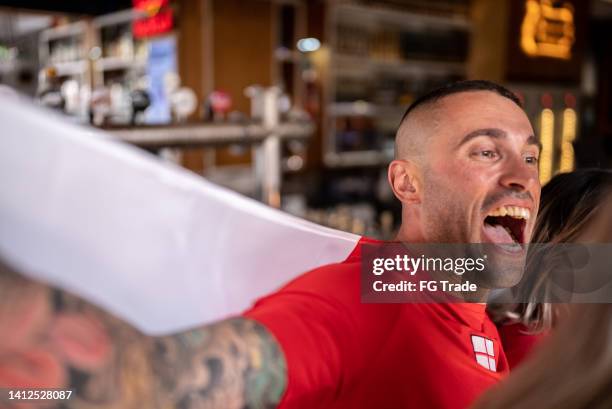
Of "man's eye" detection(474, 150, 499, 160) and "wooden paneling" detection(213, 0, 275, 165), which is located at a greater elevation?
"wooden paneling" detection(213, 0, 275, 165)

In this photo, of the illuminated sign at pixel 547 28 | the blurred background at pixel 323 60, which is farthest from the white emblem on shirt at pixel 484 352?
the illuminated sign at pixel 547 28

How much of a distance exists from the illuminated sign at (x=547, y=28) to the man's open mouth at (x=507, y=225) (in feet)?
9.08

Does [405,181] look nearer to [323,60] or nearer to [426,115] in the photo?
[426,115]

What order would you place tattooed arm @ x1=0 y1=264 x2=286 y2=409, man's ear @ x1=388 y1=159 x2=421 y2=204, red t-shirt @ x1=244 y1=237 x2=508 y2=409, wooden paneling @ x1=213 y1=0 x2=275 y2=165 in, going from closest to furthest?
tattooed arm @ x1=0 y1=264 x2=286 y2=409 < red t-shirt @ x1=244 y1=237 x2=508 y2=409 < man's ear @ x1=388 y1=159 x2=421 y2=204 < wooden paneling @ x1=213 y1=0 x2=275 y2=165

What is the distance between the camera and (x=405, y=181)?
0.52 meters

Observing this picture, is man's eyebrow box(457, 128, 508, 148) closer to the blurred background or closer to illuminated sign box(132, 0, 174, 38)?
the blurred background

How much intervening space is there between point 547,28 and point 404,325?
2.91m

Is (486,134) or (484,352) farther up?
(486,134)

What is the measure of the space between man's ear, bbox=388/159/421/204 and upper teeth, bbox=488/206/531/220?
0.07m

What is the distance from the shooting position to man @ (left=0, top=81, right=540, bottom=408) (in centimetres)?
35

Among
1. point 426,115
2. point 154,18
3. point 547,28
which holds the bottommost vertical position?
point 426,115

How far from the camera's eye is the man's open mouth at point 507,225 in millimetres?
492

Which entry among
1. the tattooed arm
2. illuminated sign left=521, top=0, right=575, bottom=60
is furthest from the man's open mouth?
illuminated sign left=521, top=0, right=575, bottom=60

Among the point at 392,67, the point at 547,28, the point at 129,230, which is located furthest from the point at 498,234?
the point at 392,67
